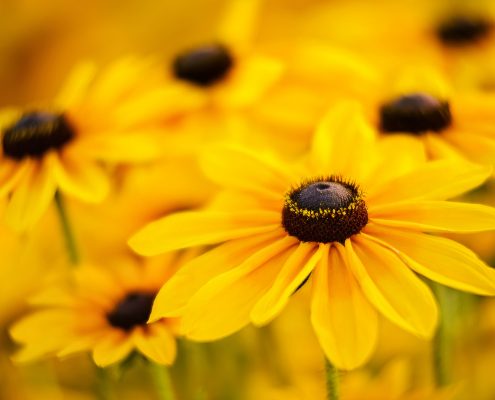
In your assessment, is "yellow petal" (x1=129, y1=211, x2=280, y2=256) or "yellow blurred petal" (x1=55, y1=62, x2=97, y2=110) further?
"yellow blurred petal" (x1=55, y1=62, x2=97, y2=110)

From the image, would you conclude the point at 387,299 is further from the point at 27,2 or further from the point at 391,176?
the point at 27,2

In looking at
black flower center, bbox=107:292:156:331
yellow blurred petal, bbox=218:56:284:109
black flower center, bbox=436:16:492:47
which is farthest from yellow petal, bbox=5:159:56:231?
black flower center, bbox=436:16:492:47

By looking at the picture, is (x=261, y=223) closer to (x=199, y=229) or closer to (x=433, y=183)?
(x=199, y=229)

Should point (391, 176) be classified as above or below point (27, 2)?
below

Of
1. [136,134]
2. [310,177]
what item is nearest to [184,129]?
[136,134]

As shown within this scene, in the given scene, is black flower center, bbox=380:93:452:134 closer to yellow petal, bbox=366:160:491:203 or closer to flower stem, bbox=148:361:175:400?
yellow petal, bbox=366:160:491:203

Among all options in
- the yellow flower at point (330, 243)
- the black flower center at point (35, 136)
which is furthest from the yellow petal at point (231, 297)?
the black flower center at point (35, 136)
